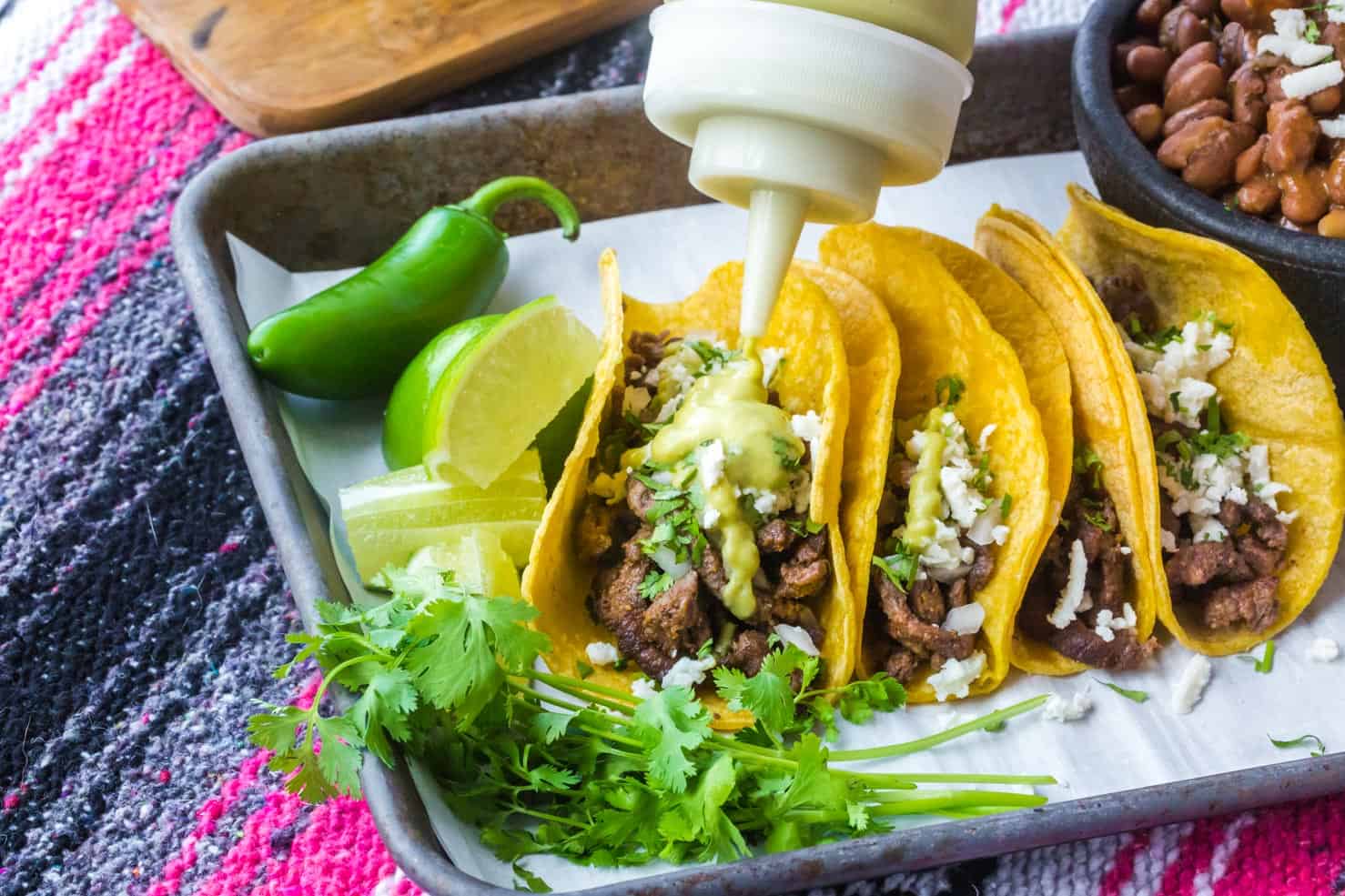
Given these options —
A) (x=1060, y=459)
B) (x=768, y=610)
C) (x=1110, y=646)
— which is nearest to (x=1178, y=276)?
(x=1060, y=459)

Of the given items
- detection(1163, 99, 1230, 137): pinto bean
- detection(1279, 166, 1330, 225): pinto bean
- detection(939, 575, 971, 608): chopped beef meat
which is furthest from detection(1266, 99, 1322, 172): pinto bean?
detection(939, 575, 971, 608): chopped beef meat

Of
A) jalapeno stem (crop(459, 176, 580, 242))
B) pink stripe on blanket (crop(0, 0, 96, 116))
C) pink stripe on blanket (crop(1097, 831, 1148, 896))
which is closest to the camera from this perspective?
pink stripe on blanket (crop(1097, 831, 1148, 896))

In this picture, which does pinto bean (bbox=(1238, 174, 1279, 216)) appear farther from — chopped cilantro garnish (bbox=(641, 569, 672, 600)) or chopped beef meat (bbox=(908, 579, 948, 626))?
chopped cilantro garnish (bbox=(641, 569, 672, 600))

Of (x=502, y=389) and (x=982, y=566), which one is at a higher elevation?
(x=502, y=389)

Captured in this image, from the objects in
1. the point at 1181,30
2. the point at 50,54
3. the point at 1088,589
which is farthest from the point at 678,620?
the point at 50,54

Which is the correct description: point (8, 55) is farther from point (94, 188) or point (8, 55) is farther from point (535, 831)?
point (535, 831)

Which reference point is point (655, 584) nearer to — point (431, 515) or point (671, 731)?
point (671, 731)
